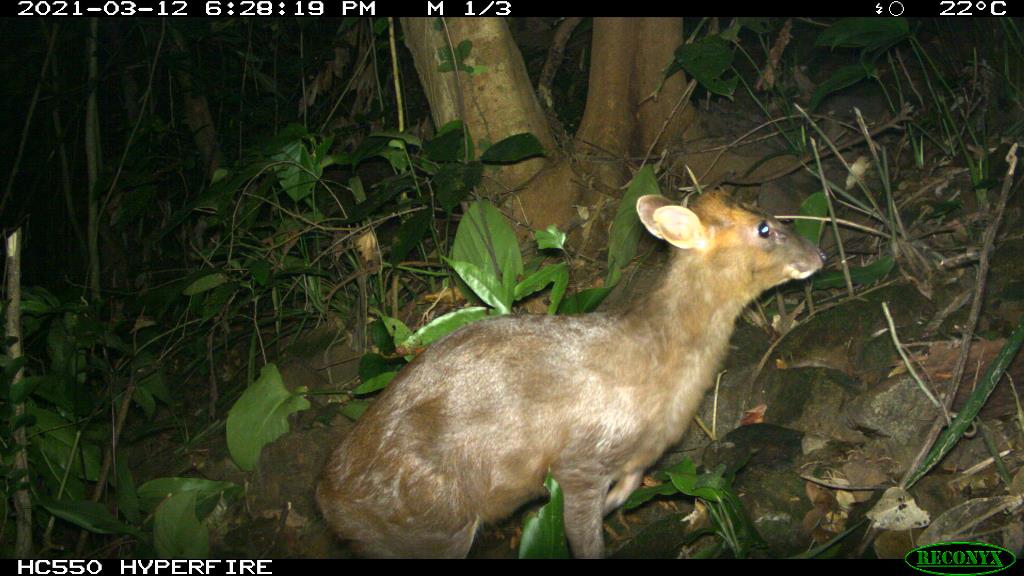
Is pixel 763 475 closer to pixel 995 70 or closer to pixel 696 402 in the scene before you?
pixel 696 402

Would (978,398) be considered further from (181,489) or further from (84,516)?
Answer: (84,516)

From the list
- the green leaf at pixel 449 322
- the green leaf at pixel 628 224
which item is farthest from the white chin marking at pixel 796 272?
the green leaf at pixel 449 322

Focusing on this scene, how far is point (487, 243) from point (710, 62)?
2121 mm

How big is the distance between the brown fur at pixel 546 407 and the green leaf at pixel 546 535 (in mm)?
376

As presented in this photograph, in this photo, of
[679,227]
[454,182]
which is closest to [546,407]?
[679,227]

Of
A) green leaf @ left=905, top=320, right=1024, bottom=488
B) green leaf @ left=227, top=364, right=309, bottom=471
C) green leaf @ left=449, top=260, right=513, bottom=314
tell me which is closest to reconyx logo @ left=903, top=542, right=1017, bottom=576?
green leaf @ left=905, top=320, right=1024, bottom=488

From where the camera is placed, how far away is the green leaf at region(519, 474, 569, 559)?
3.96 m

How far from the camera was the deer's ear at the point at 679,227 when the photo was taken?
4.46m

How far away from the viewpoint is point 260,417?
554 centimetres

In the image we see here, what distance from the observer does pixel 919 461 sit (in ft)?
14.0

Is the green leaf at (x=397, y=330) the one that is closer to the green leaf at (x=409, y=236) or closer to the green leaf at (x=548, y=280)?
the green leaf at (x=409, y=236)

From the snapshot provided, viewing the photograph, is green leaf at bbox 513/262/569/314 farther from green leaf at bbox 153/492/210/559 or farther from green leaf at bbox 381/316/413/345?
green leaf at bbox 153/492/210/559

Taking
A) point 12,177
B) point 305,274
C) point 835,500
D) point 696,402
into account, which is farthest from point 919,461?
point 12,177

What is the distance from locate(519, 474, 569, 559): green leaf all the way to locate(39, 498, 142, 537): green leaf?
2572 millimetres
